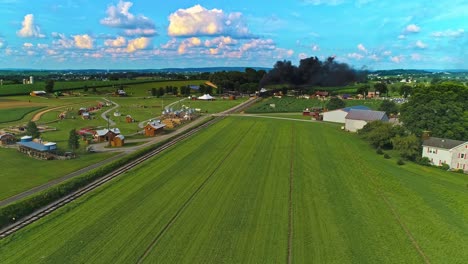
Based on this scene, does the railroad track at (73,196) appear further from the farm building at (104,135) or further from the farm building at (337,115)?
the farm building at (337,115)

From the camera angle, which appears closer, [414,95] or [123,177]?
[123,177]

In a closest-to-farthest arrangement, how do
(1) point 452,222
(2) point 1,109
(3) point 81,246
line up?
1. (3) point 81,246
2. (1) point 452,222
3. (2) point 1,109

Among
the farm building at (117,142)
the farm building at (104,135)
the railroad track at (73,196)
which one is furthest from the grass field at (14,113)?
the railroad track at (73,196)

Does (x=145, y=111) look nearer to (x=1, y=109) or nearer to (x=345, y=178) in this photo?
(x=1, y=109)

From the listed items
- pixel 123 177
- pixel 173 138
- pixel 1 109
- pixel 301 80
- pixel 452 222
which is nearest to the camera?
pixel 452 222

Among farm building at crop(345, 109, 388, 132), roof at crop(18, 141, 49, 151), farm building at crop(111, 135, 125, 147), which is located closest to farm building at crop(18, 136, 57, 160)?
roof at crop(18, 141, 49, 151)

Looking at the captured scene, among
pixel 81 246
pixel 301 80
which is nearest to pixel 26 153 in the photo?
pixel 81 246
